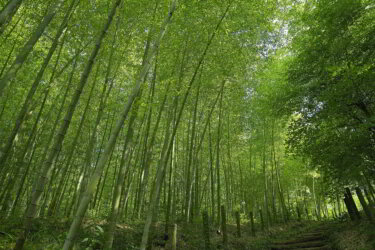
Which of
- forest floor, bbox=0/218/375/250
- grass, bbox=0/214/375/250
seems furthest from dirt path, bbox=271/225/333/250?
grass, bbox=0/214/375/250

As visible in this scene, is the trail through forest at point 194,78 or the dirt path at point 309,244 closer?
the trail through forest at point 194,78

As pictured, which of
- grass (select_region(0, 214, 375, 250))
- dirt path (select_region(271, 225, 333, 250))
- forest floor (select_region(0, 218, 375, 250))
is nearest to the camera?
grass (select_region(0, 214, 375, 250))

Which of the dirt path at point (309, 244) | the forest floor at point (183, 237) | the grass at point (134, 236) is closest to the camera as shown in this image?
the grass at point (134, 236)

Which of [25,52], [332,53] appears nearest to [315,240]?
[332,53]

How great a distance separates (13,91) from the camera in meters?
7.31

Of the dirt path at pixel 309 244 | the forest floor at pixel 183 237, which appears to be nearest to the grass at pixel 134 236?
the forest floor at pixel 183 237

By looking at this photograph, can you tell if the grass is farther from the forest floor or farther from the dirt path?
the dirt path

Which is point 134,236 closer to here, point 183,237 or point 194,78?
point 183,237

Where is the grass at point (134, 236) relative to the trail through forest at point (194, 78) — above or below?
below

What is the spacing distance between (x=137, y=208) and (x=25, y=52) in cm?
718

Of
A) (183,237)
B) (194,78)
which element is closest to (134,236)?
(183,237)

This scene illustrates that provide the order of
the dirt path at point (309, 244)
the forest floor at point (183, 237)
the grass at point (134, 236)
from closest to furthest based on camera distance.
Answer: the grass at point (134, 236) < the forest floor at point (183, 237) < the dirt path at point (309, 244)

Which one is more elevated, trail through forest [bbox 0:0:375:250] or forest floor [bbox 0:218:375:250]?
trail through forest [bbox 0:0:375:250]

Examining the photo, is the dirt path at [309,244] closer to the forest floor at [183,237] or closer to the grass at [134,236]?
the forest floor at [183,237]
